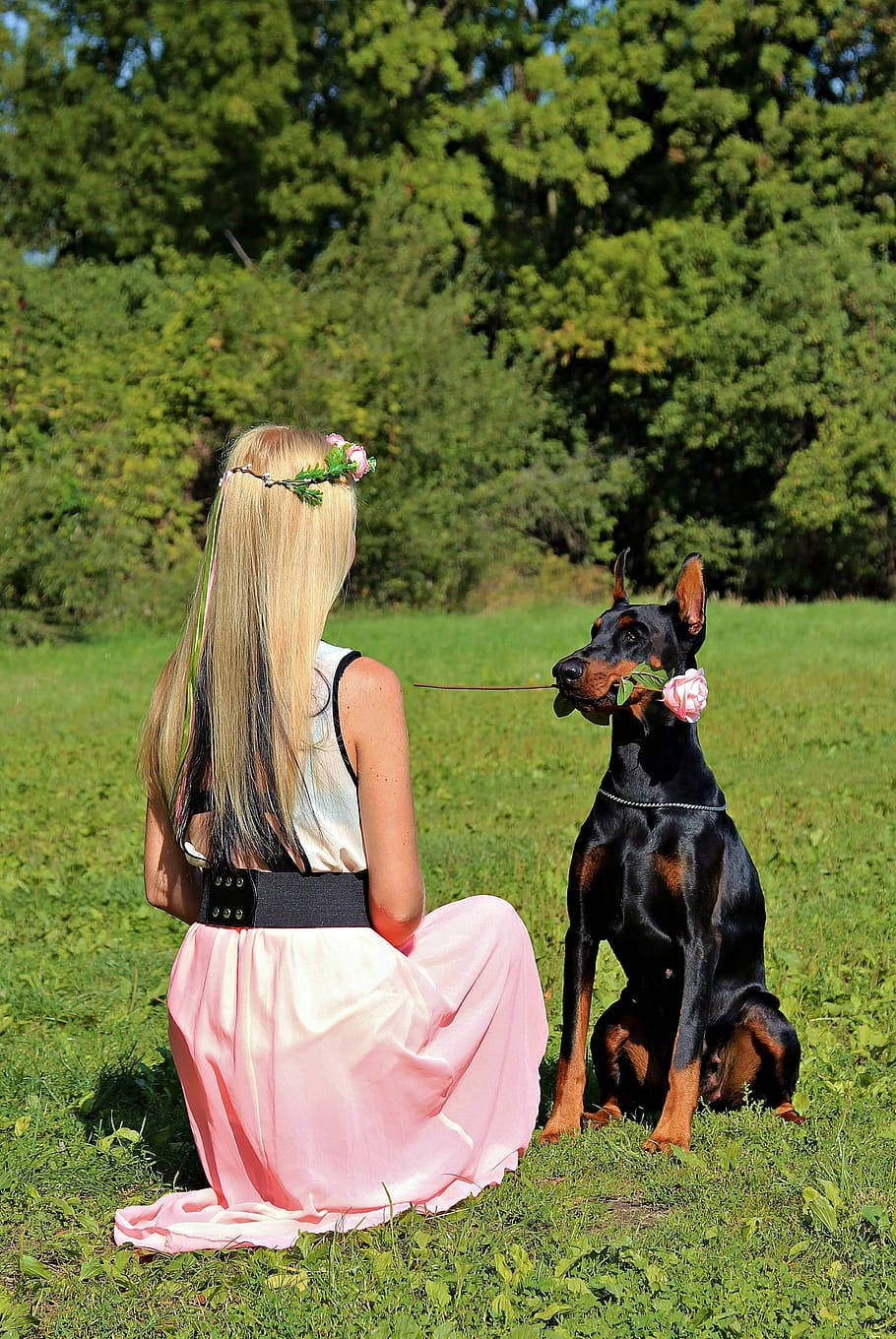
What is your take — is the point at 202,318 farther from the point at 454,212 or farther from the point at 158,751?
the point at 158,751

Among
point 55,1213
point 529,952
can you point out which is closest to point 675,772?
point 529,952

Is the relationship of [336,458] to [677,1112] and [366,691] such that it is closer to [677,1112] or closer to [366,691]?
[366,691]

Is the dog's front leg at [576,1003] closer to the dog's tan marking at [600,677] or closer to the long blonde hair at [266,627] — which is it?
the dog's tan marking at [600,677]

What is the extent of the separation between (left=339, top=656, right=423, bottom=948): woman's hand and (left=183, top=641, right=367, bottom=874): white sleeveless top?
1.1 inches

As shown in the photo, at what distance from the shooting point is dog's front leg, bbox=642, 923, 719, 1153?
410 centimetres

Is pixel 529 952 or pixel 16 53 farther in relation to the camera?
pixel 16 53

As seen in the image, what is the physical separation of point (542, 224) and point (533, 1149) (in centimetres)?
3238

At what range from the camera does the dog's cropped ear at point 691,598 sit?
4.17 m

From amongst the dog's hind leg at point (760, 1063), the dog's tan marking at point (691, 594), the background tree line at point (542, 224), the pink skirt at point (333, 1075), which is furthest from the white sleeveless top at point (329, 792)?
the background tree line at point (542, 224)

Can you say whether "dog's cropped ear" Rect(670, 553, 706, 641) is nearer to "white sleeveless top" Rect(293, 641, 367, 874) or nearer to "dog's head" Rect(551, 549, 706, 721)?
"dog's head" Rect(551, 549, 706, 721)

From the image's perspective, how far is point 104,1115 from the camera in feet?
16.2

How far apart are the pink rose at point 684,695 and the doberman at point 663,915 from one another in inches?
3.9

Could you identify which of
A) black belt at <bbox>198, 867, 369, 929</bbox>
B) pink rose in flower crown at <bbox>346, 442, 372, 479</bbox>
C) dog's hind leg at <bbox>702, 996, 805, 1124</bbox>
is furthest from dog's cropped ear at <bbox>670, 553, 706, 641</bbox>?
black belt at <bbox>198, 867, 369, 929</bbox>

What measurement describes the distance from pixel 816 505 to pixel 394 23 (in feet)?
46.2
